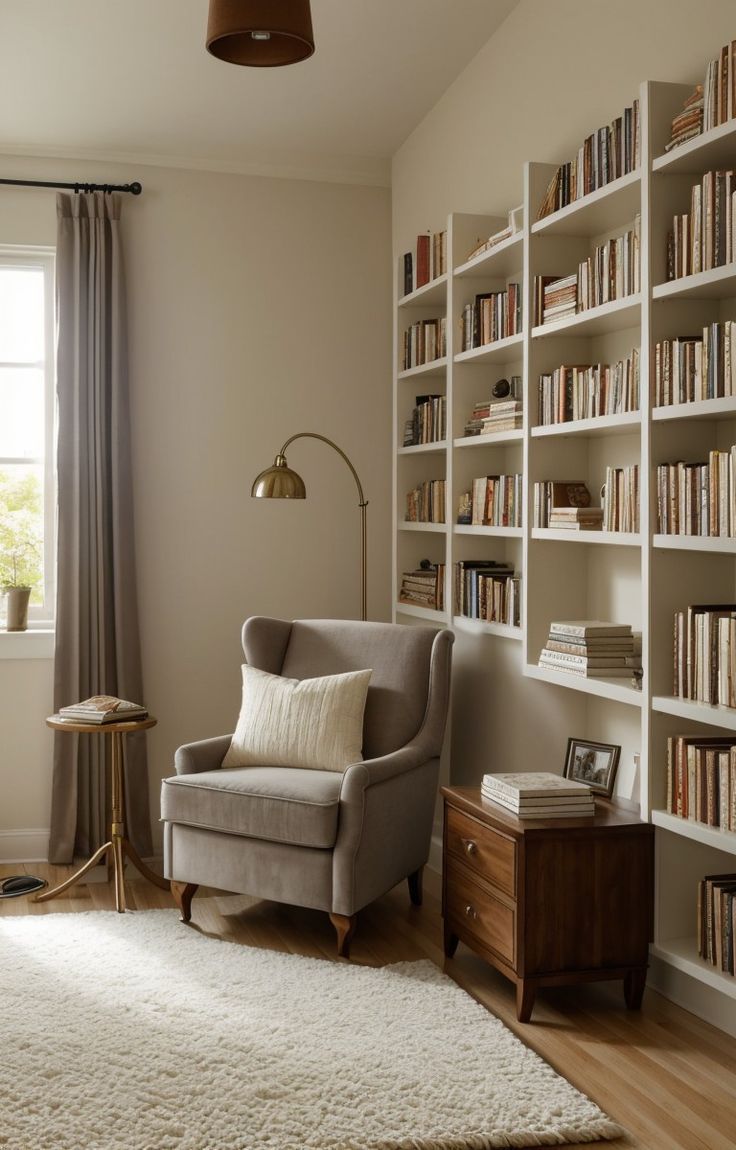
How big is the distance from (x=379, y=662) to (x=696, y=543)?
5.59 feet

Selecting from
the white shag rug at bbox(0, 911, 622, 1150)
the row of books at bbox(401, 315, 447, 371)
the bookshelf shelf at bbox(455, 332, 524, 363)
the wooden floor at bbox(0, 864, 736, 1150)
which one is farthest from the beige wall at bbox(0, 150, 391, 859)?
the white shag rug at bbox(0, 911, 622, 1150)

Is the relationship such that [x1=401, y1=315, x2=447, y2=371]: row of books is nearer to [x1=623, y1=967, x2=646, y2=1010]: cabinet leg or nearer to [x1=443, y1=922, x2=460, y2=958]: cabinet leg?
[x1=443, y1=922, x2=460, y2=958]: cabinet leg

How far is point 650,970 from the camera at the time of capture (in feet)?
10.4

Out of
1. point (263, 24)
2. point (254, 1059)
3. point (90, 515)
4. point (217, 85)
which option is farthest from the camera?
point (90, 515)

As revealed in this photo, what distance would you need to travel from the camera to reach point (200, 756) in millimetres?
3936

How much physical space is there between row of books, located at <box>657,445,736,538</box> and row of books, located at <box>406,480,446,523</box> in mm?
1629

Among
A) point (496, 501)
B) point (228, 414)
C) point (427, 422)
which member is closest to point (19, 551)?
point (228, 414)

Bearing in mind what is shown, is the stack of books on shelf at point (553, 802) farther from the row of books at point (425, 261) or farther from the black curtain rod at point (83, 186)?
the black curtain rod at point (83, 186)

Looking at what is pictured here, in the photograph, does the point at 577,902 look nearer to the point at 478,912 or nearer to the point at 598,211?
the point at 478,912

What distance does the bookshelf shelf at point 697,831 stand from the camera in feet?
8.52

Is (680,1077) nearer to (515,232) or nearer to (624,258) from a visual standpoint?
(624,258)

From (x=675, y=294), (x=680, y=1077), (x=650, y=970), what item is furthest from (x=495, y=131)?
(x=680, y=1077)

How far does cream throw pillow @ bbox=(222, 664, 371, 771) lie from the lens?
388 centimetres

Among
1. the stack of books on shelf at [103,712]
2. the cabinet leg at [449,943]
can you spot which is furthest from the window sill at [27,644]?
the cabinet leg at [449,943]
